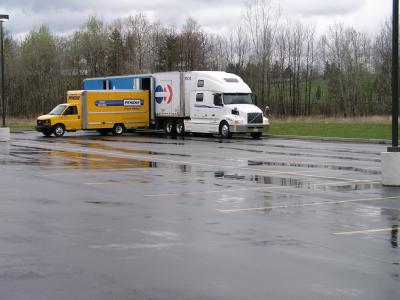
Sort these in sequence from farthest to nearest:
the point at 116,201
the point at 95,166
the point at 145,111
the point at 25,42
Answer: the point at 25,42
the point at 145,111
the point at 95,166
the point at 116,201

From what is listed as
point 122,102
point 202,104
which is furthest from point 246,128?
point 122,102

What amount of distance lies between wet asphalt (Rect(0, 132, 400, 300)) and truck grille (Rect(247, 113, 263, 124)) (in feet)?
60.3

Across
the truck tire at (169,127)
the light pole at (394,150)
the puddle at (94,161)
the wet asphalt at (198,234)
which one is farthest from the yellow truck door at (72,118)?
the light pole at (394,150)

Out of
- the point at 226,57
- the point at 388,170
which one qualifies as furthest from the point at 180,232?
the point at 226,57

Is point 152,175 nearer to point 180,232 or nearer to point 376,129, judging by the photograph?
point 180,232

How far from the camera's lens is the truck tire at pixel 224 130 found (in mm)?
37812

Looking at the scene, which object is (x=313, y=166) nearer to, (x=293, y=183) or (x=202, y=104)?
(x=293, y=183)

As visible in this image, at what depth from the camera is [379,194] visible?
13.8 metres

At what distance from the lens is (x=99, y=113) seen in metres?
42.2

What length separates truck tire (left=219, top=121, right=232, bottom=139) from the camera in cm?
3781

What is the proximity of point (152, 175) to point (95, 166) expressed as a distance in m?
3.46

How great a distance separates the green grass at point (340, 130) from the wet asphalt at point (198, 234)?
18.1 m

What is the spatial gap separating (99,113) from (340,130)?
49.0ft

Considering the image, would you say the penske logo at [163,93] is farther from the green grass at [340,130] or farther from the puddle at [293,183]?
the puddle at [293,183]
